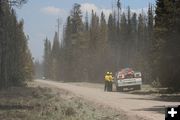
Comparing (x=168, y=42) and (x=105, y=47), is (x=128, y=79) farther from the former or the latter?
(x=105, y=47)

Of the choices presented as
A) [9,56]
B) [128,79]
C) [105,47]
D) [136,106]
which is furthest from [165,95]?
[105,47]

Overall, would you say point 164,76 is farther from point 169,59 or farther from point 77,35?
point 77,35

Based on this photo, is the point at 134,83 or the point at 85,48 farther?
the point at 85,48

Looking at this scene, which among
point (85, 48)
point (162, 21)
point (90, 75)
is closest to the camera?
point (162, 21)

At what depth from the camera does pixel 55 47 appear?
7731 inches

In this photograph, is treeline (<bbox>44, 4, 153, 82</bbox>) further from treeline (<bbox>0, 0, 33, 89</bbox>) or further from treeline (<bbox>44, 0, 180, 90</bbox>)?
treeline (<bbox>0, 0, 33, 89</bbox>)

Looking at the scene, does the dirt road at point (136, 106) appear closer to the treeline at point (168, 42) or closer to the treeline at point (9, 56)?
the treeline at point (168, 42)

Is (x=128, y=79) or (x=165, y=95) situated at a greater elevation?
(x=128, y=79)

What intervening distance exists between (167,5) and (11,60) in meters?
31.7

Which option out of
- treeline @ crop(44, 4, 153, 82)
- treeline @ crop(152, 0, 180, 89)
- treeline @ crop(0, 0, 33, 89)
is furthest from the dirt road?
treeline @ crop(44, 4, 153, 82)

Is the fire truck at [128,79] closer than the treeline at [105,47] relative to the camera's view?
Yes

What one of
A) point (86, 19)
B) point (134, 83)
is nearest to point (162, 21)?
point (134, 83)

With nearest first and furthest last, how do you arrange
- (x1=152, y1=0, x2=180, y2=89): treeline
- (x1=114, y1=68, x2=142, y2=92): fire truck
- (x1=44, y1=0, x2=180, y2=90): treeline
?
(x1=152, y1=0, x2=180, y2=89): treeline
(x1=114, y1=68, x2=142, y2=92): fire truck
(x1=44, y1=0, x2=180, y2=90): treeline

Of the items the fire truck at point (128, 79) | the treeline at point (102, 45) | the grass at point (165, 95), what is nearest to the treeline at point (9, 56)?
the fire truck at point (128, 79)
